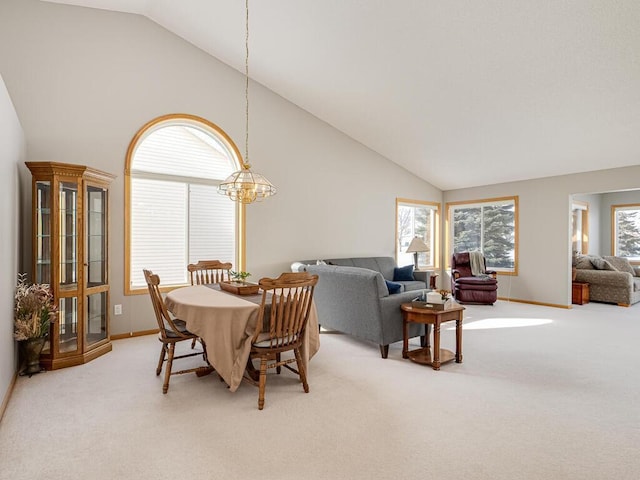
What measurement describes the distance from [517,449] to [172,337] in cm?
250

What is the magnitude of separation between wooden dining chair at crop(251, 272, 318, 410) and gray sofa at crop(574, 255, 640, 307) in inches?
259

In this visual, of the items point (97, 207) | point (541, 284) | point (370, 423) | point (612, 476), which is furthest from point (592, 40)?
point (97, 207)

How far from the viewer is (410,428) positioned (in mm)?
2293

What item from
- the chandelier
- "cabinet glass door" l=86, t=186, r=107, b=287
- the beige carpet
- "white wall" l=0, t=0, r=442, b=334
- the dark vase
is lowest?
the beige carpet

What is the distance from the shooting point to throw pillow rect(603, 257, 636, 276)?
7.46 meters

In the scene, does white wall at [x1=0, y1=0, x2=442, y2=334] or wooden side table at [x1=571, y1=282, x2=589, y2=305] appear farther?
wooden side table at [x1=571, y1=282, x2=589, y2=305]

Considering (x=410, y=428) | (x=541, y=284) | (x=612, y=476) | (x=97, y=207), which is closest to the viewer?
(x=612, y=476)

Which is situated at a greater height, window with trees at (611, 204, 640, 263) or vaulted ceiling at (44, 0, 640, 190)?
vaulted ceiling at (44, 0, 640, 190)

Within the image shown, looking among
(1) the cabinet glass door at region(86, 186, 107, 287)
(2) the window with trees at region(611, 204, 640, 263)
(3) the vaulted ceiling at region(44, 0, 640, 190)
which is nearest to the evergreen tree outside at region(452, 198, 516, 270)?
(3) the vaulted ceiling at region(44, 0, 640, 190)

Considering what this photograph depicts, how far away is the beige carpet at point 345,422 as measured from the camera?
192 cm

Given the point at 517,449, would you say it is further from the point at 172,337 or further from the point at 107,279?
the point at 107,279

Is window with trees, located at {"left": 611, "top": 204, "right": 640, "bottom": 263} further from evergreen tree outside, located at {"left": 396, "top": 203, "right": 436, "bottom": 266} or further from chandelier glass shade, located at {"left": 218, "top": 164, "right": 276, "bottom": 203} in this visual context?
chandelier glass shade, located at {"left": 218, "top": 164, "right": 276, "bottom": 203}

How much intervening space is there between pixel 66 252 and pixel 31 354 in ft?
3.14

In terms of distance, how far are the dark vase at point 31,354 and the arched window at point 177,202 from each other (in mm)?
1236
